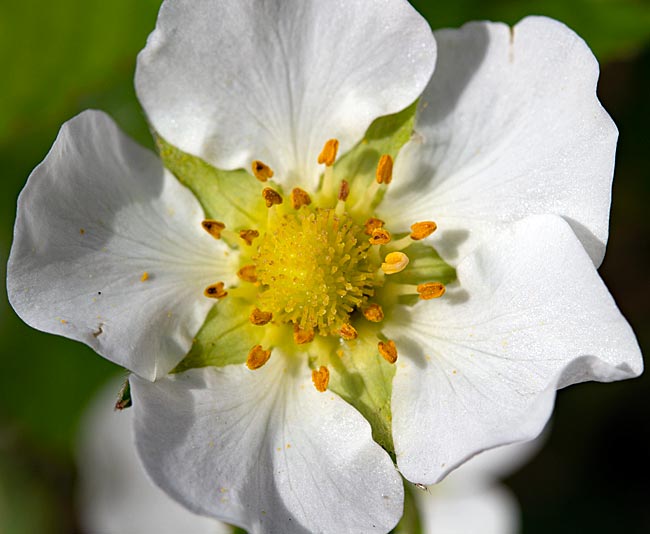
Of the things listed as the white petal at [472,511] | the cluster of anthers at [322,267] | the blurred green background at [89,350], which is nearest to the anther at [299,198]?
the cluster of anthers at [322,267]

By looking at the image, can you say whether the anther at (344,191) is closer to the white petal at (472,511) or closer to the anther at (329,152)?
the anther at (329,152)

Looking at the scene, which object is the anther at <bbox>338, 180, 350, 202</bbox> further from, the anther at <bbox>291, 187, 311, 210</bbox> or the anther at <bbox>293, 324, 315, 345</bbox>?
the anther at <bbox>293, 324, 315, 345</bbox>

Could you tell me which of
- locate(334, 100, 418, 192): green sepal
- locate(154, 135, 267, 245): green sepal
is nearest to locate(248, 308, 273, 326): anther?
locate(154, 135, 267, 245): green sepal

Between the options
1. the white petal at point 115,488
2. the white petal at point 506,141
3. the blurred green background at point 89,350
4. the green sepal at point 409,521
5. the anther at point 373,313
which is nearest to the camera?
the white petal at point 506,141

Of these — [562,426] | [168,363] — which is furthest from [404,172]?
[562,426]

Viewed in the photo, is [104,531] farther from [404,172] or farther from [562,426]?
[404,172]

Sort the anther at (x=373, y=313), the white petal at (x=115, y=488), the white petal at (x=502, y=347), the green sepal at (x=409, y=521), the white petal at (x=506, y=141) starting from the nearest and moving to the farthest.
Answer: the white petal at (x=502, y=347)
the white petal at (x=506, y=141)
the anther at (x=373, y=313)
the green sepal at (x=409, y=521)
the white petal at (x=115, y=488)
